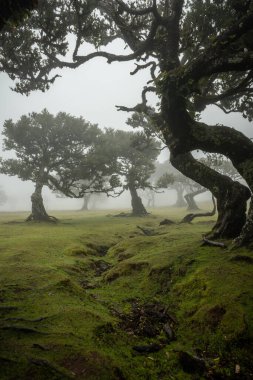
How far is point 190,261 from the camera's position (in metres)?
9.38

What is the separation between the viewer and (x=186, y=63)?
12445mm

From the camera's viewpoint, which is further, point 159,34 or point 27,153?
point 27,153

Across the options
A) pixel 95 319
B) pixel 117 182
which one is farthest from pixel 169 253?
pixel 117 182

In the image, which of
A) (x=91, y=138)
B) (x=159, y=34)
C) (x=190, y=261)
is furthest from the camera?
(x=91, y=138)

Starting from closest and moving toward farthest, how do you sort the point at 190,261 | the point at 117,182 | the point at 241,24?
the point at 190,261
the point at 241,24
the point at 117,182

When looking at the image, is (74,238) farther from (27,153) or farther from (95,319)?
(27,153)

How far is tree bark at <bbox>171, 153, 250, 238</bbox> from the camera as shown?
11.3 m

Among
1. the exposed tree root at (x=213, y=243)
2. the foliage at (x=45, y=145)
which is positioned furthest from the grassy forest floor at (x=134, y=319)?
the foliage at (x=45, y=145)

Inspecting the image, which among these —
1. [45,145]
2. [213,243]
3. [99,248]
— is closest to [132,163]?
[45,145]

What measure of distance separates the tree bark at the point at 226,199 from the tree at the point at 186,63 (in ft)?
0.13

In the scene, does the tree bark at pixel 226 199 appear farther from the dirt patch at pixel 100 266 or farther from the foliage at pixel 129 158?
the foliage at pixel 129 158

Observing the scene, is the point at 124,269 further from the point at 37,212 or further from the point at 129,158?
the point at 129,158

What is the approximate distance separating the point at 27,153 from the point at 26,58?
67.5 ft

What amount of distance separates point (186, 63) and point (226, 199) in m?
6.30
